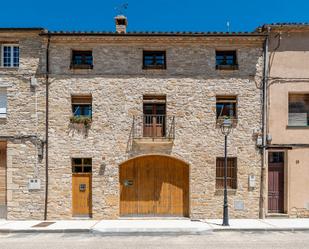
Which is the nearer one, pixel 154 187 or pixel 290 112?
pixel 154 187

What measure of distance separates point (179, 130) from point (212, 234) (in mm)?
4681

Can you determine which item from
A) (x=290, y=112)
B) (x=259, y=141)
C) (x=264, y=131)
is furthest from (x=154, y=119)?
(x=290, y=112)

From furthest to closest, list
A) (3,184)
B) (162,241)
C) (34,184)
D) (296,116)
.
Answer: (296,116)
(3,184)
(34,184)
(162,241)

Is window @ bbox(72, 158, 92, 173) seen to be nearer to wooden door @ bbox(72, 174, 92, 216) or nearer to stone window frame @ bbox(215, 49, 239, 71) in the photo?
wooden door @ bbox(72, 174, 92, 216)

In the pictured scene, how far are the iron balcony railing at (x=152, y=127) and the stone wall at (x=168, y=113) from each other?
27 centimetres

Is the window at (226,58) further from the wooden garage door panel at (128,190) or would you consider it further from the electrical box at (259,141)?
the wooden garage door panel at (128,190)

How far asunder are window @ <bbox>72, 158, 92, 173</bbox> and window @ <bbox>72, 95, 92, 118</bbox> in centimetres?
198

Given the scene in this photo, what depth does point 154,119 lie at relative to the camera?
1427 centimetres

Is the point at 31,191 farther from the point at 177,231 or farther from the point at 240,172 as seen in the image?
the point at 240,172

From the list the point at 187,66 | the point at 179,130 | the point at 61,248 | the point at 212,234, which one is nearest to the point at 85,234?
the point at 61,248

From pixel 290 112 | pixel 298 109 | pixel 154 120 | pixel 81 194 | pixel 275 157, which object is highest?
pixel 298 109

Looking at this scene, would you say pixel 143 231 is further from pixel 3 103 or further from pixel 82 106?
pixel 3 103

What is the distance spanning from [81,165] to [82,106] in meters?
2.66

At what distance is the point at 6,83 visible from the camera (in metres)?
14.2
